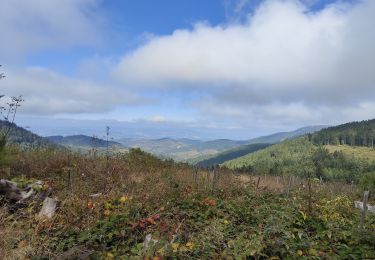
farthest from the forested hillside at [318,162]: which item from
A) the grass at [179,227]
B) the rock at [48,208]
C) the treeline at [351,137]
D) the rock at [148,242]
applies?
the rock at [148,242]

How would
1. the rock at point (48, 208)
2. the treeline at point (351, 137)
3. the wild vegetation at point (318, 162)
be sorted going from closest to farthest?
the rock at point (48, 208)
the wild vegetation at point (318, 162)
the treeline at point (351, 137)

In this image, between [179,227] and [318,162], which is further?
[318,162]

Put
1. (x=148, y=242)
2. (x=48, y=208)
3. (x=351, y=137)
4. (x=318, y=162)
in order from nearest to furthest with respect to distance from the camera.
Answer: (x=148, y=242) < (x=48, y=208) < (x=318, y=162) < (x=351, y=137)

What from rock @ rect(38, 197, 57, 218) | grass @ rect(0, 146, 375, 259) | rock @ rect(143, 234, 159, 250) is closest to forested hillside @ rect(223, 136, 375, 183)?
grass @ rect(0, 146, 375, 259)

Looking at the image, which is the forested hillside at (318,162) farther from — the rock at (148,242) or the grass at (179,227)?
the rock at (148,242)

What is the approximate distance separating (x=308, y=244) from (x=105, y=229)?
13.9 ft

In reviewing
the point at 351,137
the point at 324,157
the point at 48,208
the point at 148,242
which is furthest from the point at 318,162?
the point at 148,242

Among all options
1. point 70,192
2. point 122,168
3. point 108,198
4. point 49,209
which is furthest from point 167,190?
point 122,168

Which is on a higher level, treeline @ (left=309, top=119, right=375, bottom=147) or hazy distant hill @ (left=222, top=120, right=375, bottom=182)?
treeline @ (left=309, top=119, right=375, bottom=147)

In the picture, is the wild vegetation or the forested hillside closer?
the wild vegetation

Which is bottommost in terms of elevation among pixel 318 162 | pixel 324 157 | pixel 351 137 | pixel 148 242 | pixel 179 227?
pixel 148 242

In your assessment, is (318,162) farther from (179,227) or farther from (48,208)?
(48,208)

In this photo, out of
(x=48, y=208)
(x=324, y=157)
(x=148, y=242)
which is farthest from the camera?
(x=324, y=157)

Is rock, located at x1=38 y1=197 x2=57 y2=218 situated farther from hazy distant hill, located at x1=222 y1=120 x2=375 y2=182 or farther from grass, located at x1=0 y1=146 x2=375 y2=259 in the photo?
hazy distant hill, located at x1=222 y1=120 x2=375 y2=182
